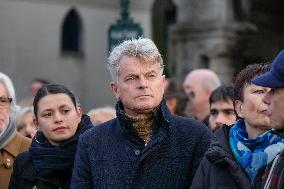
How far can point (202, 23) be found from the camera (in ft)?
57.7

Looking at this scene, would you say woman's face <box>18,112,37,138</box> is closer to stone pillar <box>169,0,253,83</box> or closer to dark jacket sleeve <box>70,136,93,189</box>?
dark jacket sleeve <box>70,136,93,189</box>

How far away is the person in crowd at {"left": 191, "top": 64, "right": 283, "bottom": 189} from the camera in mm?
4125

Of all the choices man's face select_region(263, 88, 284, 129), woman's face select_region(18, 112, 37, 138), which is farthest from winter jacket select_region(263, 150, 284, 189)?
woman's face select_region(18, 112, 37, 138)

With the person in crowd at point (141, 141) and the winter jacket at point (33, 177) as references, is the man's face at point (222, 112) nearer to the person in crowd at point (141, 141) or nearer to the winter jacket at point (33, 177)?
the winter jacket at point (33, 177)

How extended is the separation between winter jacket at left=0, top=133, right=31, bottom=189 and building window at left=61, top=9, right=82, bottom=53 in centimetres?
1361

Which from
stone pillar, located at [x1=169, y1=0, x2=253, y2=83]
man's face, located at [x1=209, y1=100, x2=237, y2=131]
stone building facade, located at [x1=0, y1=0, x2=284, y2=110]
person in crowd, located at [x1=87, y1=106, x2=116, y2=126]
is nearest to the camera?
man's face, located at [x1=209, y1=100, x2=237, y2=131]

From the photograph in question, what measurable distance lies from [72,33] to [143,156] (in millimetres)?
15612

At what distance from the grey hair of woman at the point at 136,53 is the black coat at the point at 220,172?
62 cm

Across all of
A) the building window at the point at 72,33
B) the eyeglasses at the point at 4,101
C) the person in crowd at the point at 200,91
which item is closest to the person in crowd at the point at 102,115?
the eyeglasses at the point at 4,101

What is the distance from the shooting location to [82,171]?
4.56m

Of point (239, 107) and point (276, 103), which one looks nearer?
point (276, 103)

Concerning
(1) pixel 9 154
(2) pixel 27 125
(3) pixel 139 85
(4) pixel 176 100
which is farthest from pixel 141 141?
(4) pixel 176 100

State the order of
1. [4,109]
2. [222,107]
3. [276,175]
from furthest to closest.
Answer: [222,107] → [4,109] → [276,175]

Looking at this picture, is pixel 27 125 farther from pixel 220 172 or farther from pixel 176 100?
pixel 220 172
